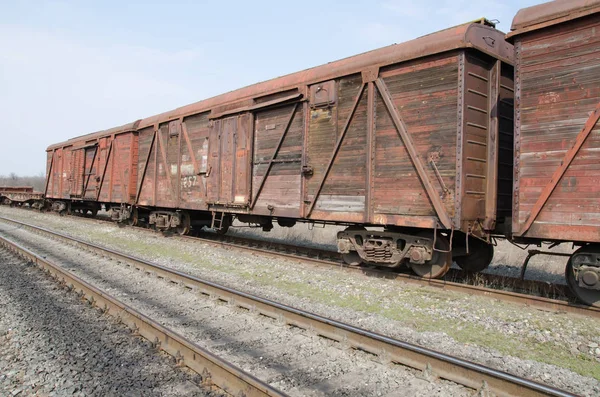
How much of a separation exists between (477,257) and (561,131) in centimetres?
334

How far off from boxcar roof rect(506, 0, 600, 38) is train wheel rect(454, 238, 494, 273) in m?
3.89

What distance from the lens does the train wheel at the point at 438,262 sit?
7188 mm

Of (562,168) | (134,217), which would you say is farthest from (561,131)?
(134,217)

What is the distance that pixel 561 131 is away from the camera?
565cm

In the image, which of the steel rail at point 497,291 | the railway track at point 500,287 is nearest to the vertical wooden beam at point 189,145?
the railway track at point 500,287

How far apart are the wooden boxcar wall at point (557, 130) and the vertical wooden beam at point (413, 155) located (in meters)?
1.05

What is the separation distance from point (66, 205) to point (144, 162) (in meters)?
11.5

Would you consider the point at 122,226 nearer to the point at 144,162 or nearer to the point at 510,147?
the point at 144,162

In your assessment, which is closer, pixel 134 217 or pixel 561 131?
pixel 561 131

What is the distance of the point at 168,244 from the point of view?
12.1 m

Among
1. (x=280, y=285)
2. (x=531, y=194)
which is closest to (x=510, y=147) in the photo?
(x=531, y=194)

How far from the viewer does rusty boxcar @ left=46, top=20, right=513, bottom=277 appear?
6.76 m

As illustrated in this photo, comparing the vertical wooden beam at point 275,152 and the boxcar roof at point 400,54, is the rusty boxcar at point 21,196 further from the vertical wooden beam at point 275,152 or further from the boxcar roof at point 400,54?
the boxcar roof at point 400,54

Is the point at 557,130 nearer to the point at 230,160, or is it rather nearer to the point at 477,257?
the point at 477,257
